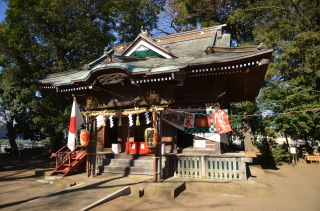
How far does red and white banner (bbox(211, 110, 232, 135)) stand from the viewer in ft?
26.2

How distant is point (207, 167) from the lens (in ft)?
Answer: 27.2

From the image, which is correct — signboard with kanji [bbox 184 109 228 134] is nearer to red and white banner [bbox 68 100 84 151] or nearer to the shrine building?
the shrine building

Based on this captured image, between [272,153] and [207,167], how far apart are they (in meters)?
9.52

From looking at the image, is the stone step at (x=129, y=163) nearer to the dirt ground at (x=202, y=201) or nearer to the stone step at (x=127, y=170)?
the stone step at (x=127, y=170)

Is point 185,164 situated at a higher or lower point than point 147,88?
lower

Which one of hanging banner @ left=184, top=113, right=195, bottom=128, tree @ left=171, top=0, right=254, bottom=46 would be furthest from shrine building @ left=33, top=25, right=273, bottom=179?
tree @ left=171, top=0, right=254, bottom=46

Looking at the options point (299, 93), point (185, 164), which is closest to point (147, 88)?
point (185, 164)

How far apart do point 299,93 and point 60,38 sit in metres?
20.5

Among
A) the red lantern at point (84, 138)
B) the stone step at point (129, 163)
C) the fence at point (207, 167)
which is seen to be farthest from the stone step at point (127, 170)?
the red lantern at point (84, 138)

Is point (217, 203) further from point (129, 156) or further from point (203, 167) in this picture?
point (129, 156)

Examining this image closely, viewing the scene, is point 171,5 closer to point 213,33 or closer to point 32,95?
point 213,33

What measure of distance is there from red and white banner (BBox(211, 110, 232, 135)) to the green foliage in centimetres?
950

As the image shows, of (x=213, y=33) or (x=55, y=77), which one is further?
(x=213, y=33)

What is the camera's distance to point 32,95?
60.0 ft
